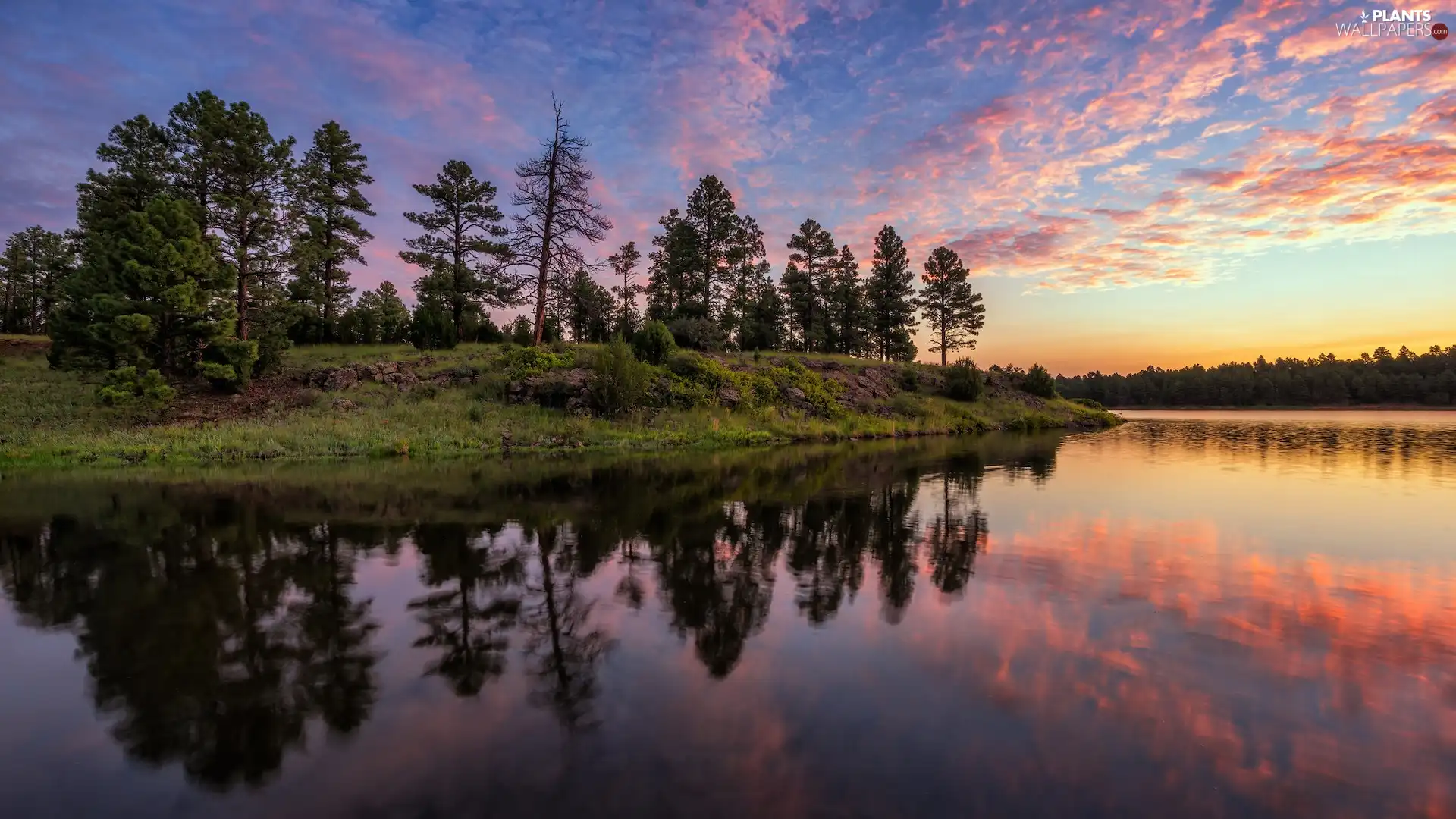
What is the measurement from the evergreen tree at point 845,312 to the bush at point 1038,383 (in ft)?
49.9

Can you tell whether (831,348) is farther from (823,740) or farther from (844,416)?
(823,740)

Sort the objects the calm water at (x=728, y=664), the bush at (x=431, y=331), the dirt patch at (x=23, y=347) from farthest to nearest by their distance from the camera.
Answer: the bush at (x=431, y=331) < the dirt patch at (x=23, y=347) < the calm water at (x=728, y=664)

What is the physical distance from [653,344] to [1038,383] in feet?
120

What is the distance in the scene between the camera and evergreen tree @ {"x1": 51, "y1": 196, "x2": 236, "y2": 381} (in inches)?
938

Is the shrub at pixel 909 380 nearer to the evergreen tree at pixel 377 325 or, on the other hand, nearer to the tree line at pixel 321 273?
the tree line at pixel 321 273

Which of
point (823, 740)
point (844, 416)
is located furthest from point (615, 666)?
point (844, 416)

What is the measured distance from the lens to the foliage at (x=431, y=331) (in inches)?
1377

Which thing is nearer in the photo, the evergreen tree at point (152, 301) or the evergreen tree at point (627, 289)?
the evergreen tree at point (152, 301)

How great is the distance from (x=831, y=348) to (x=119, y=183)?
5152cm

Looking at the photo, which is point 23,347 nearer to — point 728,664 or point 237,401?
point 237,401

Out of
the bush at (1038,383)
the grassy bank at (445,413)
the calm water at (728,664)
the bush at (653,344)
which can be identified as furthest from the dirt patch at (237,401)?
the bush at (1038,383)

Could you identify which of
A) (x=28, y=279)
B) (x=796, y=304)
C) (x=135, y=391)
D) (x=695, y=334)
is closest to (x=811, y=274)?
(x=796, y=304)

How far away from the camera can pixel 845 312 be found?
57344 millimetres

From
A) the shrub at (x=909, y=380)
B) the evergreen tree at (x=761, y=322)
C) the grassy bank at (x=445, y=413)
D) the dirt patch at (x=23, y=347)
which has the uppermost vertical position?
the evergreen tree at (x=761, y=322)
